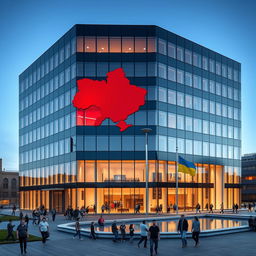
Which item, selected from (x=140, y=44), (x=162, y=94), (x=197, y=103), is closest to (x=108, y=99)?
(x=162, y=94)

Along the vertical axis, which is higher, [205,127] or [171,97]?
[171,97]

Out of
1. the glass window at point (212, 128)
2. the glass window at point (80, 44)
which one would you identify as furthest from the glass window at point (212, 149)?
the glass window at point (80, 44)

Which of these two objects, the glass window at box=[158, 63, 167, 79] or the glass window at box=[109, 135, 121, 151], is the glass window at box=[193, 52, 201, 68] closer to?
the glass window at box=[158, 63, 167, 79]

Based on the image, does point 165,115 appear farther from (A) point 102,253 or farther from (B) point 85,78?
(A) point 102,253

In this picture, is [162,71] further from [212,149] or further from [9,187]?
[9,187]

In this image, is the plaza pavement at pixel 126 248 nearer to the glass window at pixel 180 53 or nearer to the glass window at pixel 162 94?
the glass window at pixel 162 94

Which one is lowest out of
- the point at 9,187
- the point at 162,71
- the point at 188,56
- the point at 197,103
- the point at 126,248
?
the point at 9,187

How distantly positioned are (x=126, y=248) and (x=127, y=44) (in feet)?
135

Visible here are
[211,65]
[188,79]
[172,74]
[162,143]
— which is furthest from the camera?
[211,65]

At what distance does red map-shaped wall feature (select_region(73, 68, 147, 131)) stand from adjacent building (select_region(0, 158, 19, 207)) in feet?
273

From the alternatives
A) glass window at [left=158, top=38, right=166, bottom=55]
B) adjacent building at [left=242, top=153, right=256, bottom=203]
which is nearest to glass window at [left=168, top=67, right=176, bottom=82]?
glass window at [left=158, top=38, right=166, bottom=55]

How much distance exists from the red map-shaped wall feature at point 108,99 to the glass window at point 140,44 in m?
4.40

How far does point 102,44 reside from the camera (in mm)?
58469

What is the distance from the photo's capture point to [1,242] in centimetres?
2502
